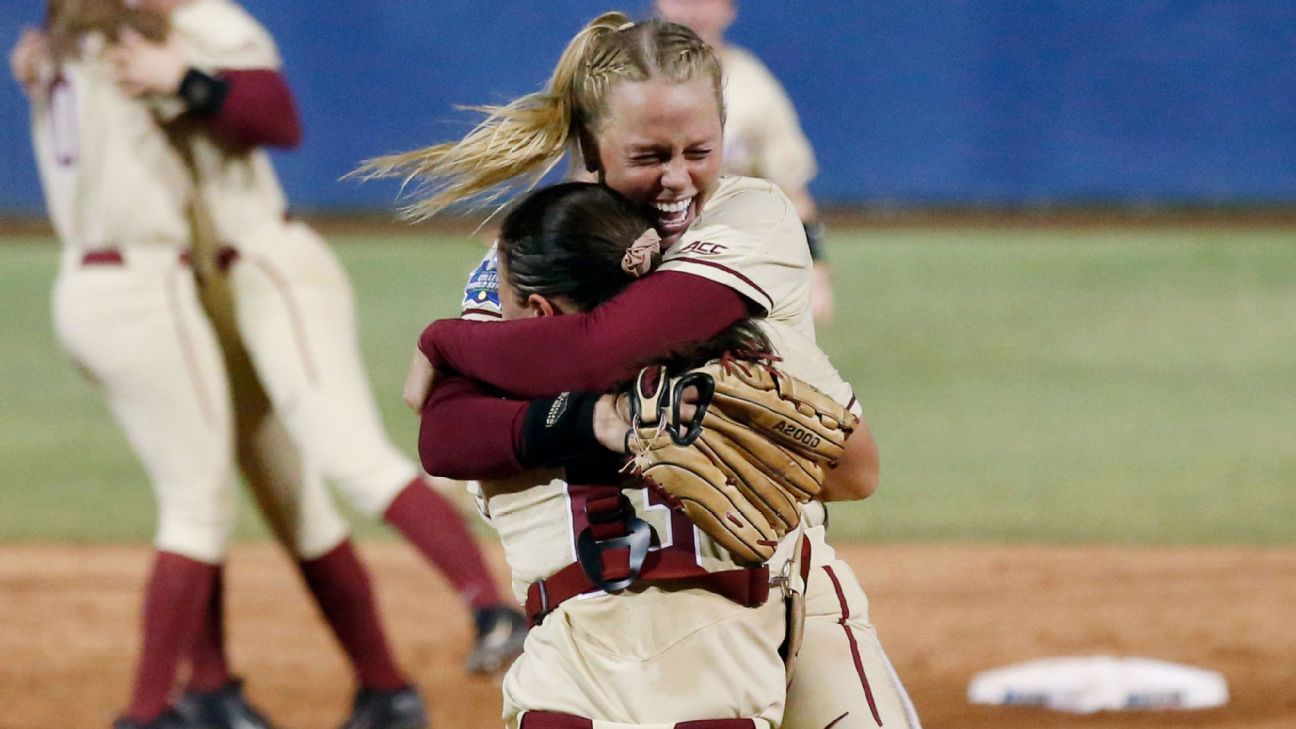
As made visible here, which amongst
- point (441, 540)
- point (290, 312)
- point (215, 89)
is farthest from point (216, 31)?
point (441, 540)

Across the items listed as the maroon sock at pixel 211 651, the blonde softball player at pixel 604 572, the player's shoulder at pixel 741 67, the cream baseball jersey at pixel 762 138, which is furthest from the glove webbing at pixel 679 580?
the player's shoulder at pixel 741 67

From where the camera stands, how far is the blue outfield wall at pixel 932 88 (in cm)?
1281

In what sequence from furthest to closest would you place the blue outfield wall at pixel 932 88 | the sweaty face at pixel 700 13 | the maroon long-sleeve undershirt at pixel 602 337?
the blue outfield wall at pixel 932 88
the sweaty face at pixel 700 13
the maroon long-sleeve undershirt at pixel 602 337

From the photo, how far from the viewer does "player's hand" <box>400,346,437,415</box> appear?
2.19 m

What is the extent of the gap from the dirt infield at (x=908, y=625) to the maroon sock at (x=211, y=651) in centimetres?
26

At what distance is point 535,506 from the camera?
2119 millimetres

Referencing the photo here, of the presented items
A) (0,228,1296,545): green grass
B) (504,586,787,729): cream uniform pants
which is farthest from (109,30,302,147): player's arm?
(0,228,1296,545): green grass

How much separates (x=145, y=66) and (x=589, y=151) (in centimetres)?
226

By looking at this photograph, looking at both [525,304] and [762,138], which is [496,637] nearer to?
[762,138]

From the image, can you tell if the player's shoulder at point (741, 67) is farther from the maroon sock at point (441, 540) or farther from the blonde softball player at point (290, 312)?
the maroon sock at point (441, 540)

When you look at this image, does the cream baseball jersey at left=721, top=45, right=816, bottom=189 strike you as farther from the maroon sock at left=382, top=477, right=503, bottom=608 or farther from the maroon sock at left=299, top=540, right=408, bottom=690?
the maroon sock at left=299, top=540, right=408, bottom=690

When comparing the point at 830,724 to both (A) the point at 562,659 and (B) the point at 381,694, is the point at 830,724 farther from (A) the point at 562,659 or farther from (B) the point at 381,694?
(B) the point at 381,694

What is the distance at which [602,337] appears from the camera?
2006 millimetres

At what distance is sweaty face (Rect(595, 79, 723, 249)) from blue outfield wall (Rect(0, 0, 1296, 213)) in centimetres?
996
